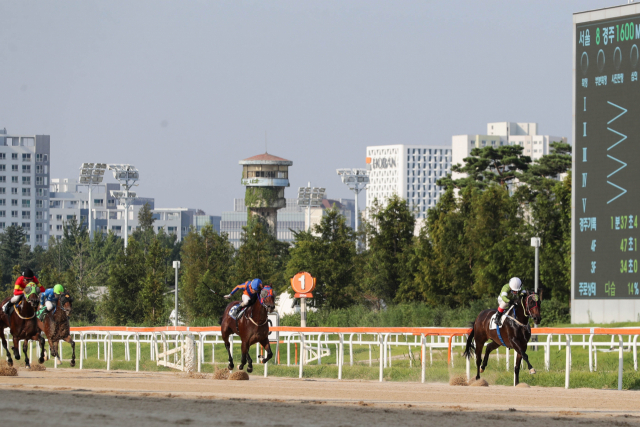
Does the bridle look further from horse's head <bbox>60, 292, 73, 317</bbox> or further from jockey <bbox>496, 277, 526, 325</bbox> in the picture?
horse's head <bbox>60, 292, 73, 317</bbox>

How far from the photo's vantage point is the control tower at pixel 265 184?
10212 centimetres

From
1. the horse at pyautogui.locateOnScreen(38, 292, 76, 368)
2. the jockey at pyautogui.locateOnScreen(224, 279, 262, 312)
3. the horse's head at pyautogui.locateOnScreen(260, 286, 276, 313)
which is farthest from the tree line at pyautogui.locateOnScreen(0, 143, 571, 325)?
the horse's head at pyautogui.locateOnScreen(260, 286, 276, 313)

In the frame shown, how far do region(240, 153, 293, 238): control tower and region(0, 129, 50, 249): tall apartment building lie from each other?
73.3 meters

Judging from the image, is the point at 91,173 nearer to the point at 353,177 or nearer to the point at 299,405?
the point at 353,177

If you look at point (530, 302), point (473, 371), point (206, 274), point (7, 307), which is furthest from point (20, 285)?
point (206, 274)

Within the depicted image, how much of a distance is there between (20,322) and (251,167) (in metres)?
88.4

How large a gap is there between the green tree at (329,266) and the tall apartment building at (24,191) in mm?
128343

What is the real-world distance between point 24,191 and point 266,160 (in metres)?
76.6

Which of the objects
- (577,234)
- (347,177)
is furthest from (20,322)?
(347,177)

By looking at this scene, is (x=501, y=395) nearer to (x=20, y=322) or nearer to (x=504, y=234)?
(x=20, y=322)

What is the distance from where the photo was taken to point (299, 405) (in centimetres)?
1023

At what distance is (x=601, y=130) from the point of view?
89.5 feet

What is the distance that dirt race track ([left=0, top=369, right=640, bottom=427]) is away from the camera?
28.8ft

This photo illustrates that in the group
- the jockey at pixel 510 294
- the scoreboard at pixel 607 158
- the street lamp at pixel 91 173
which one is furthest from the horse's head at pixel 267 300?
the street lamp at pixel 91 173
